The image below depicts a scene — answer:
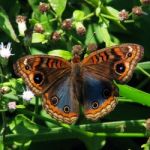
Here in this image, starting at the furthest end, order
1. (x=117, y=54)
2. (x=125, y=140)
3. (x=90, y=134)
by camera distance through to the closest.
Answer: (x=125, y=140) < (x=90, y=134) < (x=117, y=54)

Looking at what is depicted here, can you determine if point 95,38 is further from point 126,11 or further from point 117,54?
point 117,54

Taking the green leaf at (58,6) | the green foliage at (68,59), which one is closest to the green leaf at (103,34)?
the green foliage at (68,59)

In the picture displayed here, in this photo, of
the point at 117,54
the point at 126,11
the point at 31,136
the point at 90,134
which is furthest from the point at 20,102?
the point at 126,11

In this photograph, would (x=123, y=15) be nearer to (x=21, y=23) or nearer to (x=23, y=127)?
(x=21, y=23)

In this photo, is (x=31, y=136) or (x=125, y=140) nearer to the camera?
(x=31, y=136)

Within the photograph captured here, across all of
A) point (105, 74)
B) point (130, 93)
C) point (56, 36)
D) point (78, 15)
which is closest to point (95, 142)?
point (130, 93)

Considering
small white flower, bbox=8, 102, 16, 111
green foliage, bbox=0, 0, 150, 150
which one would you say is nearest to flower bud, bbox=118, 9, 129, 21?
green foliage, bbox=0, 0, 150, 150

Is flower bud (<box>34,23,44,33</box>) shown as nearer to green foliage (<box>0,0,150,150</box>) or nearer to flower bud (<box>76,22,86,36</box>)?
green foliage (<box>0,0,150,150</box>)
